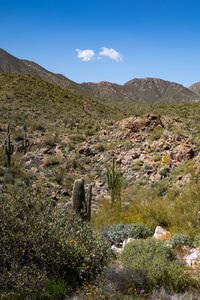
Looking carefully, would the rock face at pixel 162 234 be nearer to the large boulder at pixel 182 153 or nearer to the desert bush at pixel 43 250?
the desert bush at pixel 43 250

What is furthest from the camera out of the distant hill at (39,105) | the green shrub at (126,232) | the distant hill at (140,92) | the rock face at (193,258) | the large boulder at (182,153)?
the distant hill at (140,92)

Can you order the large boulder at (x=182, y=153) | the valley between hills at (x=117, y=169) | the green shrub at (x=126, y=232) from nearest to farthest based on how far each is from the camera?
the green shrub at (x=126, y=232)
the valley between hills at (x=117, y=169)
the large boulder at (x=182, y=153)

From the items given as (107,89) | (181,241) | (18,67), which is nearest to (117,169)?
(181,241)

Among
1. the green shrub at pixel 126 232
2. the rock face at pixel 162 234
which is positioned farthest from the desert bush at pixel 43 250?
the rock face at pixel 162 234

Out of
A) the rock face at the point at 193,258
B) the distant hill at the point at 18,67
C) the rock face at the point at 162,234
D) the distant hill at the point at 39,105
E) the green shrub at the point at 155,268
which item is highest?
the distant hill at the point at 18,67

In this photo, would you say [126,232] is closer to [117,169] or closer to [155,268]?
[155,268]

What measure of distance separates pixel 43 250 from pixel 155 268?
1.83 m

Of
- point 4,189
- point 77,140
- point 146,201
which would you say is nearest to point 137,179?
point 146,201

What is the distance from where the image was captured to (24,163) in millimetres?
19641

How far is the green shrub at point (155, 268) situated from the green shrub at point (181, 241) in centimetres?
140

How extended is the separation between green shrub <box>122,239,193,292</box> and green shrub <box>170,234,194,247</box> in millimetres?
1398

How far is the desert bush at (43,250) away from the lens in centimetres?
630

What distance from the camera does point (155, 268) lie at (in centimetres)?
659

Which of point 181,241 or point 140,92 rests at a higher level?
point 140,92
